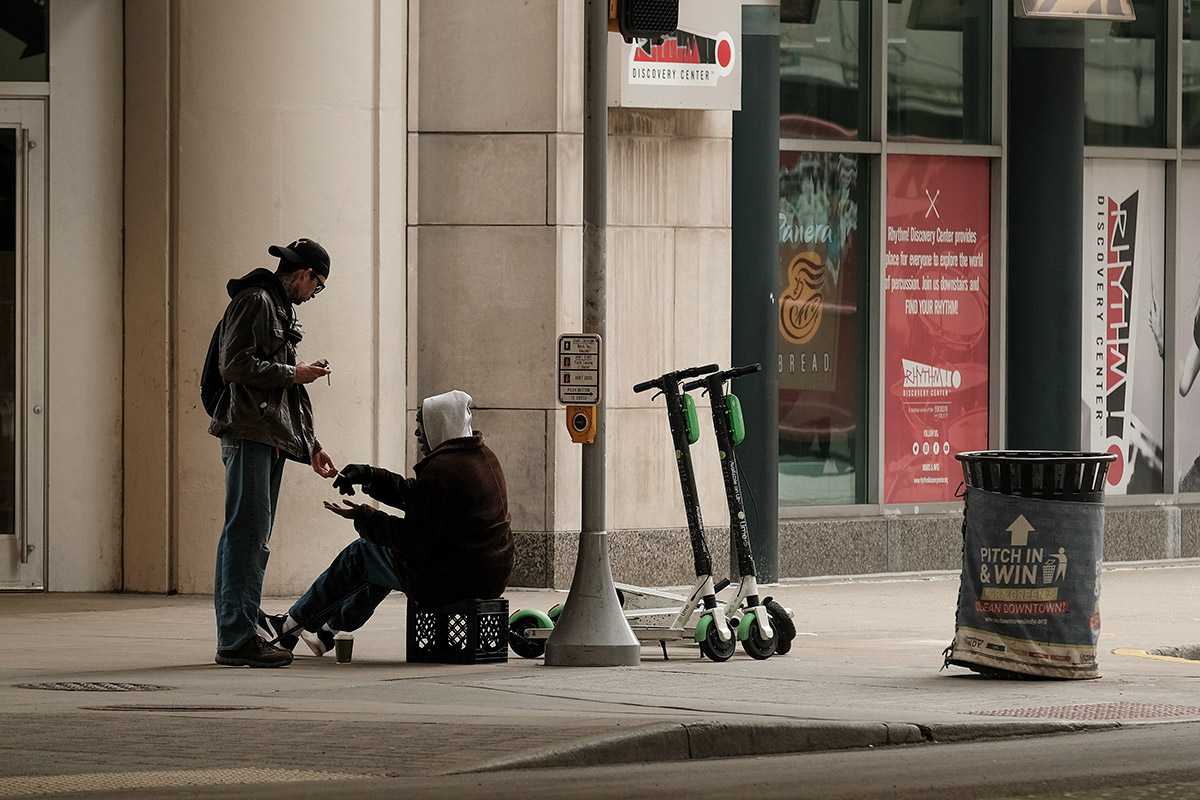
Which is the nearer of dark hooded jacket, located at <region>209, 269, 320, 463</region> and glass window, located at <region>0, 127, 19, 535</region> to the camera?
dark hooded jacket, located at <region>209, 269, 320, 463</region>

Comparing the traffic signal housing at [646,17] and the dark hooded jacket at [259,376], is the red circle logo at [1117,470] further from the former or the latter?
the dark hooded jacket at [259,376]

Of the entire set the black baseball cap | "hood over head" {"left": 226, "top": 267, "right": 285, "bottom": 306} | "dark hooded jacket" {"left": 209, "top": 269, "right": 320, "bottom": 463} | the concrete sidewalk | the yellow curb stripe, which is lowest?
the yellow curb stripe

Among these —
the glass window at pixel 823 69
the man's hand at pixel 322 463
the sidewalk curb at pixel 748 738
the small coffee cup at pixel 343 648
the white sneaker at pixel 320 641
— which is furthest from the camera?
the glass window at pixel 823 69

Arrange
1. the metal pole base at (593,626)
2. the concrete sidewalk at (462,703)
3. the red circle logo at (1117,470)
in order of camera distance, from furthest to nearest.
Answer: the red circle logo at (1117,470), the metal pole base at (593,626), the concrete sidewalk at (462,703)

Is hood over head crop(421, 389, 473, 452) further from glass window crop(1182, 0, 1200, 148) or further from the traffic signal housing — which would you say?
glass window crop(1182, 0, 1200, 148)

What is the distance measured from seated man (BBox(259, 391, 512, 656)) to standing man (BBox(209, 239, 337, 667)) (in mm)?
242

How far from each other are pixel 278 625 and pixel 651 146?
17.5 ft

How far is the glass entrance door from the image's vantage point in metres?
13.4

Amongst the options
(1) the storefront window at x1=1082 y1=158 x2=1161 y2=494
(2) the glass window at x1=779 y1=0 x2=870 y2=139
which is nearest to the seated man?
(2) the glass window at x1=779 y1=0 x2=870 y2=139

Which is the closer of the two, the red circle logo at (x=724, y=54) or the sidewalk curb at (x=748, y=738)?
the sidewalk curb at (x=748, y=738)

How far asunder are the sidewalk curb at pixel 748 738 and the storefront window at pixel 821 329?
745 cm

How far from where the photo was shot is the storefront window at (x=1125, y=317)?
16844 mm

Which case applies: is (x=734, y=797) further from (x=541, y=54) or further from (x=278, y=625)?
(x=541, y=54)

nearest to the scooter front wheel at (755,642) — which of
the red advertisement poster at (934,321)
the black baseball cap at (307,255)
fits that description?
the black baseball cap at (307,255)
